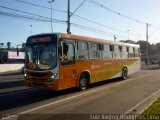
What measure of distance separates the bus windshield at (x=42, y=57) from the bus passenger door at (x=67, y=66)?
1.41 feet

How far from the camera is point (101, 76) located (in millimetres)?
17219

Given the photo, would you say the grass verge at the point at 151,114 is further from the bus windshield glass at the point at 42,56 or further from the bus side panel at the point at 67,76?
the bus windshield glass at the point at 42,56

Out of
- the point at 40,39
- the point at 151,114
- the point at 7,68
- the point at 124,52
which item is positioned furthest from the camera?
the point at 7,68

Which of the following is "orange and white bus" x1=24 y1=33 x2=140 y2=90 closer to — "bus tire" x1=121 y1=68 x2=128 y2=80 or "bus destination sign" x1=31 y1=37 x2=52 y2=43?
"bus destination sign" x1=31 y1=37 x2=52 y2=43

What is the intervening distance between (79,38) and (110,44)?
14.4 feet

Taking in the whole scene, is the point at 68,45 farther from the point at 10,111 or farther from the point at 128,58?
the point at 128,58

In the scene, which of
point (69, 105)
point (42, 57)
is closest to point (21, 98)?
point (42, 57)

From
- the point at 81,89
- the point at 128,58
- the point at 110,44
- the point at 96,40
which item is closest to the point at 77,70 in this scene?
the point at 81,89

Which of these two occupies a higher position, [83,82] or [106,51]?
[106,51]

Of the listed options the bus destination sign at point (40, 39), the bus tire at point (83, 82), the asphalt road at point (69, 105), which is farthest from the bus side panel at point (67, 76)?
the bus destination sign at point (40, 39)

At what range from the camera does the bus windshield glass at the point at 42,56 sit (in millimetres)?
12656

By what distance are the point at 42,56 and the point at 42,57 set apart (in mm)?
62

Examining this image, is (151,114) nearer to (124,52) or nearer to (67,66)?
(67,66)

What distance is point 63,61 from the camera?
12.9 meters
